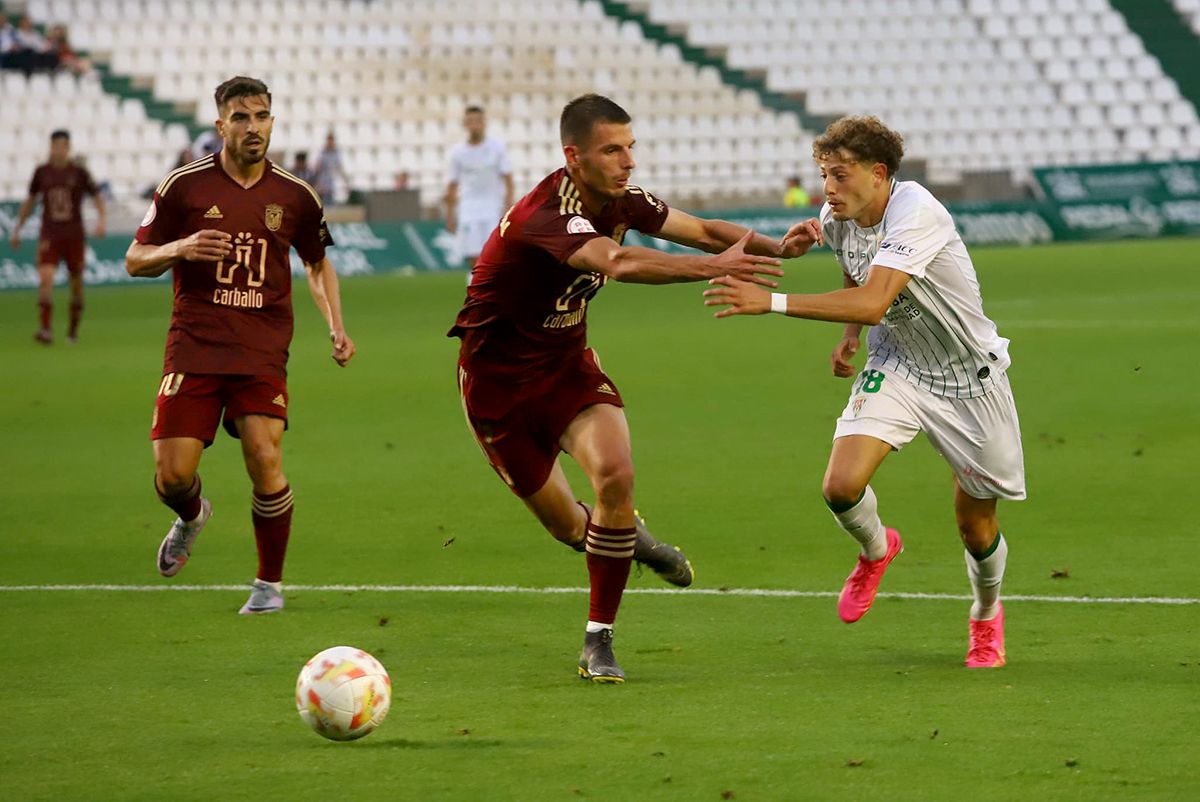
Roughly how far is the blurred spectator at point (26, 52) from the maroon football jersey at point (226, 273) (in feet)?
88.6

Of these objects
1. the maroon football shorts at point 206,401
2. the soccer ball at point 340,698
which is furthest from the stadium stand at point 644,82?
the soccer ball at point 340,698

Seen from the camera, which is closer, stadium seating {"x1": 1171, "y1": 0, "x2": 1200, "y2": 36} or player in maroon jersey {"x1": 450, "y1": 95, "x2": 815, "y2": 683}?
player in maroon jersey {"x1": 450, "y1": 95, "x2": 815, "y2": 683}

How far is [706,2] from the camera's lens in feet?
132

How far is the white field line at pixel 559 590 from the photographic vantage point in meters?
7.52

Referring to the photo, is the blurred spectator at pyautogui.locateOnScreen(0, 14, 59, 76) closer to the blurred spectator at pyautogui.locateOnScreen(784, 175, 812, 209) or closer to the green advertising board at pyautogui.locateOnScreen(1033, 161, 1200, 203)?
the blurred spectator at pyautogui.locateOnScreen(784, 175, 812, 209)

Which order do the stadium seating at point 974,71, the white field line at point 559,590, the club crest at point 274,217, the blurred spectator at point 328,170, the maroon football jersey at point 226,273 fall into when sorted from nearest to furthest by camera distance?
the white field line at point 559,590, the maroon football jersey at point 226,273, the club crest at point 274,217, the blurred spectator at point 328,170, the stadium seating at point 974,71

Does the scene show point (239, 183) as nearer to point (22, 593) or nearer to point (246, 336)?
point (246, 336)

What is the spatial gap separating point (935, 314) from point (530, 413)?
1.51 metres

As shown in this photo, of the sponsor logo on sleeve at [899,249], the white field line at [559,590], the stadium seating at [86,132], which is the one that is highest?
the sponsor logo on sleeve at [899,249]

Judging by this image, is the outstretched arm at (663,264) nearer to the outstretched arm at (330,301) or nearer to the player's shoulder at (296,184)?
the outstretched arm at (330,301)

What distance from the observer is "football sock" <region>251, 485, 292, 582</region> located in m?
7.66

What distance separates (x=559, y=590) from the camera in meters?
8.02

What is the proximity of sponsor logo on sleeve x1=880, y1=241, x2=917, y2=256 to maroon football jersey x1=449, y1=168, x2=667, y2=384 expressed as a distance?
0.96 m

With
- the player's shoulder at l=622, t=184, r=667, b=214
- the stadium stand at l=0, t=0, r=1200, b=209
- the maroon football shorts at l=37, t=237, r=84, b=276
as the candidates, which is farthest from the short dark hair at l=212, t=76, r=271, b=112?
the stadium stand at l=0, t=0, r=1200, b=209
